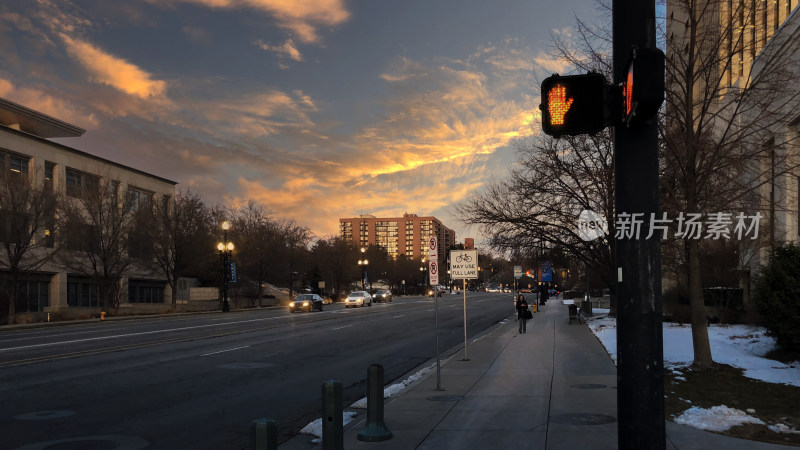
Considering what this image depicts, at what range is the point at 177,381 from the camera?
43.0ft

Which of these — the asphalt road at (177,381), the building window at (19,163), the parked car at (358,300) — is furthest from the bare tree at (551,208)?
the building window at (19,163)

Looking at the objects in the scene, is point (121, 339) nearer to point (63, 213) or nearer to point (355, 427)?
point (355, 427)

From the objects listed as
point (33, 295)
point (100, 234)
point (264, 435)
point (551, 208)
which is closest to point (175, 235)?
point (100, 234)

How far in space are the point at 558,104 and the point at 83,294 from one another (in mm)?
58829

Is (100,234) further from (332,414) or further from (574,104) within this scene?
(574,104)

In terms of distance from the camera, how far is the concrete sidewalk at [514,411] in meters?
7.64

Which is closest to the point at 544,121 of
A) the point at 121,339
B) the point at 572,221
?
the point at 121,339

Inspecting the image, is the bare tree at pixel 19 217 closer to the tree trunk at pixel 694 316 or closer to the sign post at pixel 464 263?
the sign post at pixel 464 263

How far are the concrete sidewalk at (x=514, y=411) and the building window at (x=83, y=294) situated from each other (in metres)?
47.8

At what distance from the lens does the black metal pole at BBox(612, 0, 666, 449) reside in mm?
4324

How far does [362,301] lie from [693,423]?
154 ft

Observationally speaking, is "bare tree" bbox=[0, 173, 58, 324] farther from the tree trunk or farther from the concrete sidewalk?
the tree trunk

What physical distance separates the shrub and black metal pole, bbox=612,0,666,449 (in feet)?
36.3

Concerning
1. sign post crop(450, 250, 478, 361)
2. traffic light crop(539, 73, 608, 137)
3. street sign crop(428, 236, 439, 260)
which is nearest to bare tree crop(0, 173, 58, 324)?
sign post crop(450, 250, 478, 361)
